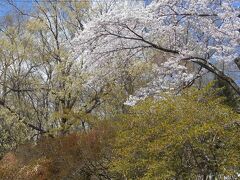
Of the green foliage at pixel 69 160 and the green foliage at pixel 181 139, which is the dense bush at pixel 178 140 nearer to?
the green foliage at pixel 181 139

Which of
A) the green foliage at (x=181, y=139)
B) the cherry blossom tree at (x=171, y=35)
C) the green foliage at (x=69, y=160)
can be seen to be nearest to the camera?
the green foliage at (x=181, y=139)

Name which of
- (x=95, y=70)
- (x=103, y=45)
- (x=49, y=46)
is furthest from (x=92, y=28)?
(x=49, y=46)

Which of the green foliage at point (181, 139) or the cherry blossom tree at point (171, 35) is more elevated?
the cherry blossom tree at point (171, 35)

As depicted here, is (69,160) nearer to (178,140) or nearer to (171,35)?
(171,35)

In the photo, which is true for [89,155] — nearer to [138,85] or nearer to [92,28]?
[92,28]

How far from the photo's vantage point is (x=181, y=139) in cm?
704

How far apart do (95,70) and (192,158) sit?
11.9 feet

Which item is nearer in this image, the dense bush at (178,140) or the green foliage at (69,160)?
the dense bush at (178,140)

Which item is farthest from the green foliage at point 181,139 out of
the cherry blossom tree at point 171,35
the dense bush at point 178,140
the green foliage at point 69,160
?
the green foliage at point 69,160

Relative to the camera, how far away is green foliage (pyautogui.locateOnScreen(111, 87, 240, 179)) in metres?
7.00

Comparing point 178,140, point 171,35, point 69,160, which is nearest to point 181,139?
point 178,140

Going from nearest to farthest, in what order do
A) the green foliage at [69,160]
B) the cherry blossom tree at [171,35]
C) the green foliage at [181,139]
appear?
the green foliage at [181,139] → the cherry blossom tree at [171,35] → the green foliage at [69,160]

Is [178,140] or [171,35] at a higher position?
[171,35]

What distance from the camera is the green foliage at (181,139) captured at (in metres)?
7.00
